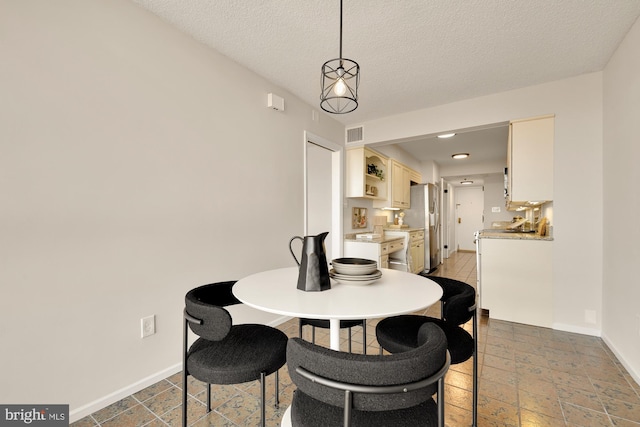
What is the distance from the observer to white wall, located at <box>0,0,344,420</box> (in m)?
1.43

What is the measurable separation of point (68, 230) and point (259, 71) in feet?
6.63

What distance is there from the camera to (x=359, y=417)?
918 mm

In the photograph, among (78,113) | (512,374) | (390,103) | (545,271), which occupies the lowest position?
(512,374)

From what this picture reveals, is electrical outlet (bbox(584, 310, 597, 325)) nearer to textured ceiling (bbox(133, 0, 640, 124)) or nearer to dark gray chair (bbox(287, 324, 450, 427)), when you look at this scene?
textured ceiling (bbox(133, 0, 640, 124))

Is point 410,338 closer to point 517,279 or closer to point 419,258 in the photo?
point 517,279

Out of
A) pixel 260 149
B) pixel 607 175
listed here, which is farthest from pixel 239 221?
pixel 607 175

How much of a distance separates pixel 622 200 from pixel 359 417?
2700 mm

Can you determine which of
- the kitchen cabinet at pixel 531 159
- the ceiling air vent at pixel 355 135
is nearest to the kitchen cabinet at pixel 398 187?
the ceiling air vent at pixel 355 135

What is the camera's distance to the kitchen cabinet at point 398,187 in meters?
5.12

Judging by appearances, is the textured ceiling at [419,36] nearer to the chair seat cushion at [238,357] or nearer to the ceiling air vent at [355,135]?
the ceiling air vent at [355,135]

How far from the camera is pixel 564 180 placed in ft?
9.37

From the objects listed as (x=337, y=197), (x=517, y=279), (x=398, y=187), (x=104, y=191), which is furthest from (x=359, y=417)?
(x=398, y=187)

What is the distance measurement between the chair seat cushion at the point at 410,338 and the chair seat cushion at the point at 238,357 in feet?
1.78

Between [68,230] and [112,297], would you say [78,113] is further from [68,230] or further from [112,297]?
[112,297]
